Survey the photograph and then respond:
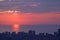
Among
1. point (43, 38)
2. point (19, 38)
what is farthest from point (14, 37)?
point (43, 38)

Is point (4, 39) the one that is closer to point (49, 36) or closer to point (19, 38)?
point (19, 38)

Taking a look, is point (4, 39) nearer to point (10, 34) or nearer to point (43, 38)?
point (10, 34)

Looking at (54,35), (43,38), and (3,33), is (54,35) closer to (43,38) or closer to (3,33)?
(43,38)

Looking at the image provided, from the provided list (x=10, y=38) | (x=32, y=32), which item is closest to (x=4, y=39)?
(x=10, y=38)

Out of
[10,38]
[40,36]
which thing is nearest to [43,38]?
[40,36]

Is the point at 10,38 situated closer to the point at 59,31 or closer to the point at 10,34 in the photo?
the point at 10,34
